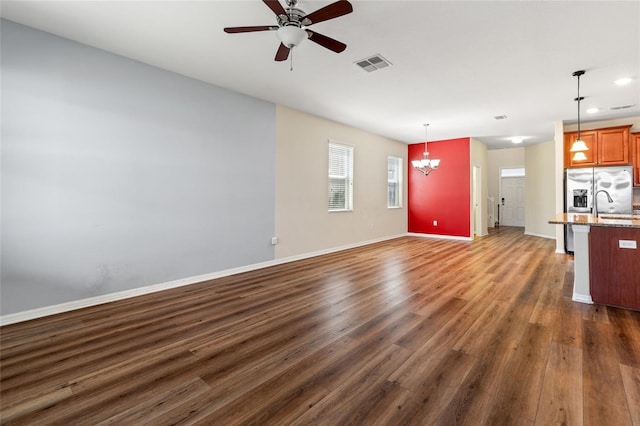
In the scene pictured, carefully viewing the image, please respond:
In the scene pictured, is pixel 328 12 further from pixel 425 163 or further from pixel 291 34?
pixel 425 163

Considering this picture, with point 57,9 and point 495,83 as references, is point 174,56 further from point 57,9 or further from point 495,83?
point 495,83

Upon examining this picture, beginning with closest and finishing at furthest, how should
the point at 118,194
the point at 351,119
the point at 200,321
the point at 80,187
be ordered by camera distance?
the point at 200,321 < the point at 80,187 < the point at 118,194 < the point at 351,119

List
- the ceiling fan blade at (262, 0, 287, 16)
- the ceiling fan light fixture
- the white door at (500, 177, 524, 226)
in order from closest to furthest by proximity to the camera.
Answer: the ceiling fan blade at (262, 0, 287, 16) < the ceiling fan light fixture < the white door at (500, 177, 524, 226)

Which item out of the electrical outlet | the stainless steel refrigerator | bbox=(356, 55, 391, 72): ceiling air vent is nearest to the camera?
the electrical outlet

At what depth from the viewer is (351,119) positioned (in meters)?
6.12

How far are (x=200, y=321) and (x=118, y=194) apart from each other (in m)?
1.88

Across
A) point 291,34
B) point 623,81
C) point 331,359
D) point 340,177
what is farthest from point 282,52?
point 623,81

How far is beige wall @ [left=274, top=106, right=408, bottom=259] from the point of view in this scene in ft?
17.5

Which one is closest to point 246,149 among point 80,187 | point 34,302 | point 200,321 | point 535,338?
point 80,187

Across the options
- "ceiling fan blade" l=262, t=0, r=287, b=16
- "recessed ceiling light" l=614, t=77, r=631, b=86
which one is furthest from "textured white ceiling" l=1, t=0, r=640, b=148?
"ceiling fan blade" l=262, t=0, r=287, b=16

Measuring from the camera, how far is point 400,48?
3207 millimetres

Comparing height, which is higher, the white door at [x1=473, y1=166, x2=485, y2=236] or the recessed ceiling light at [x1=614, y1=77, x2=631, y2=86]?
the recessed ceiling light at [x1=614, y1=77, x2=631, y2=86]

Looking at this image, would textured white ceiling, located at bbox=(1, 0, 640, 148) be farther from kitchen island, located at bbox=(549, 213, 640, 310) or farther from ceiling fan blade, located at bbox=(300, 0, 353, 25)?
kitchen island, located at bbox=(549, 213, 640, 310)

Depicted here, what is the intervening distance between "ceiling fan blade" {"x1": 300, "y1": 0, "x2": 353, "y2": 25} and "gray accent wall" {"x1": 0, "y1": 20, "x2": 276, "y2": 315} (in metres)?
2.58
